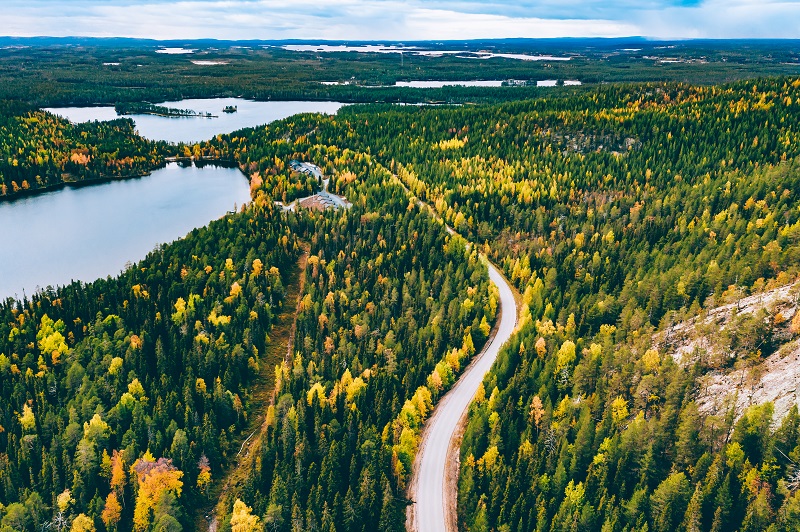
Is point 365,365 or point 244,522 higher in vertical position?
point 365,365

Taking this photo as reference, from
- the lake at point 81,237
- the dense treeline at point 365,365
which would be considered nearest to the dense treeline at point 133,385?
the dense treeline at point 365,365

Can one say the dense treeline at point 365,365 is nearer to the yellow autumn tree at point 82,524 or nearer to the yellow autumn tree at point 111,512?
the yellow autumn tree at point 111,512

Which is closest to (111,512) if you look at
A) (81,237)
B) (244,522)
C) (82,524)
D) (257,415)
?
(82,524)

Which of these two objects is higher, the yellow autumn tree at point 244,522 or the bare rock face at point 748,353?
the bare rock face at point 748,353

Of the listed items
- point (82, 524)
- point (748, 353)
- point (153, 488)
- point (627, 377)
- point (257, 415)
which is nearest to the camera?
point (82, 524)

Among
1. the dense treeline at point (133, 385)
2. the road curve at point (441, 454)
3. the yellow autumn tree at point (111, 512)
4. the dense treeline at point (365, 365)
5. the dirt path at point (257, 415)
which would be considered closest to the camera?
the yellow autumn tree at point (111, 512)

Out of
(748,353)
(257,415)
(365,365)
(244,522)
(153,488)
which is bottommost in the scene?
(257,415)

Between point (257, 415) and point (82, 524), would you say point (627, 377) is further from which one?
point (82, 524)
